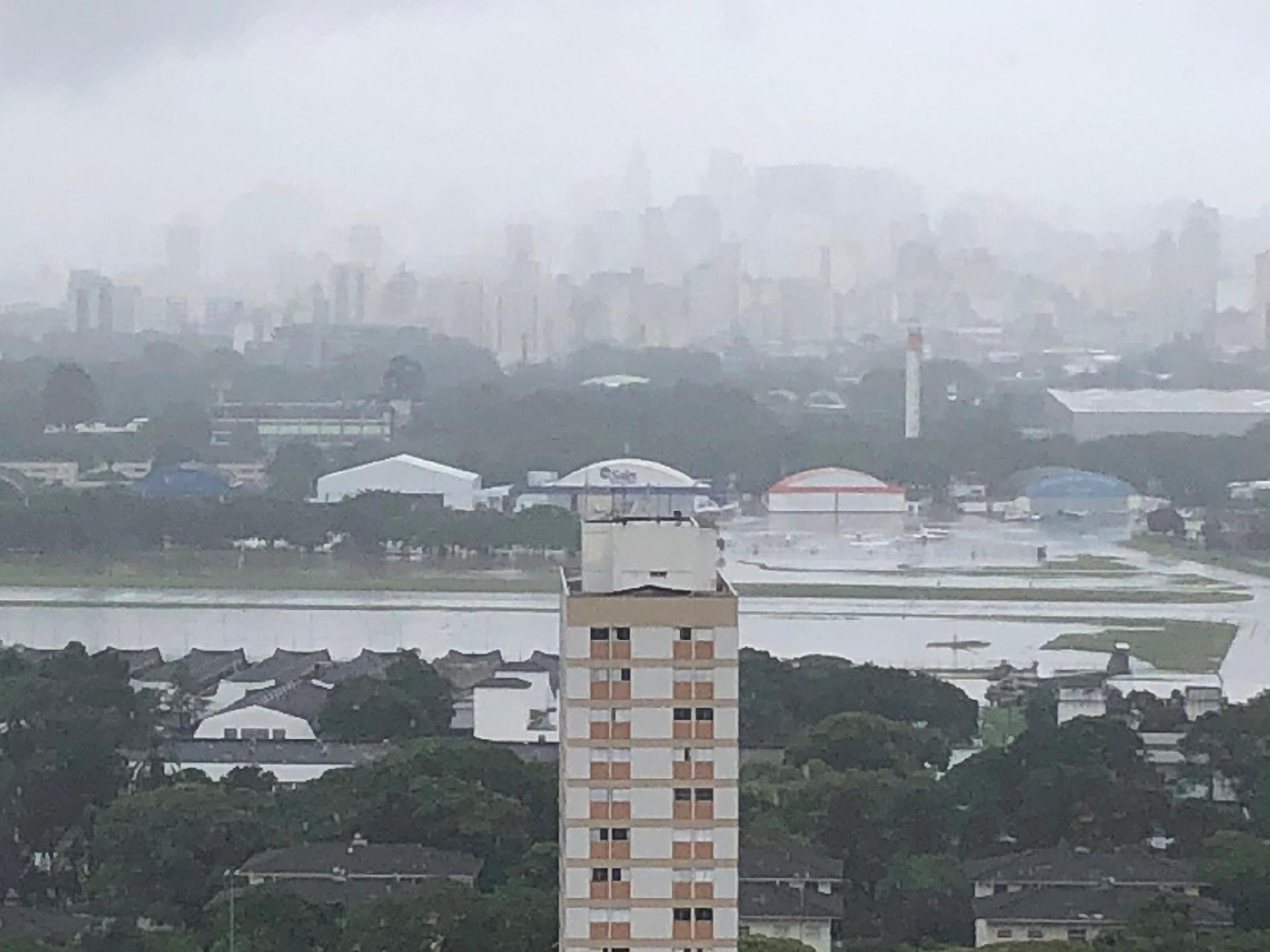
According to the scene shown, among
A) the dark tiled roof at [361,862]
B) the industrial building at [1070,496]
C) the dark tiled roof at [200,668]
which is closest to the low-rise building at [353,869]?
the dark tiled roof at [361,862]

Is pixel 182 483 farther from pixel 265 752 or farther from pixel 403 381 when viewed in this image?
pixel 265 752

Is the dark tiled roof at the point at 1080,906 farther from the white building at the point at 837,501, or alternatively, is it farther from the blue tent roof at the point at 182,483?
the blue tent roof at the point at 182,483

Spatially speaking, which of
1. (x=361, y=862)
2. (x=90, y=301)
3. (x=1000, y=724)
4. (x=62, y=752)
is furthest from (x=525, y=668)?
(x=90, y=301)

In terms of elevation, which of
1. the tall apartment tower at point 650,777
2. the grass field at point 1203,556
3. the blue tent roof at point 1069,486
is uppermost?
the blue tent roof at point 1069,486

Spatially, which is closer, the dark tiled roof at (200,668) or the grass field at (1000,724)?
the grass field at (1000,724)

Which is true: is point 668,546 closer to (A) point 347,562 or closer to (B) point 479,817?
(B) point 479,817

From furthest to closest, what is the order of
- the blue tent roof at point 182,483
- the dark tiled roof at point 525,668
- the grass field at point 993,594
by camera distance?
the blue tent roof at point 182,483, the grass field at point 993,594, the dark tiled roof at point 525,668
